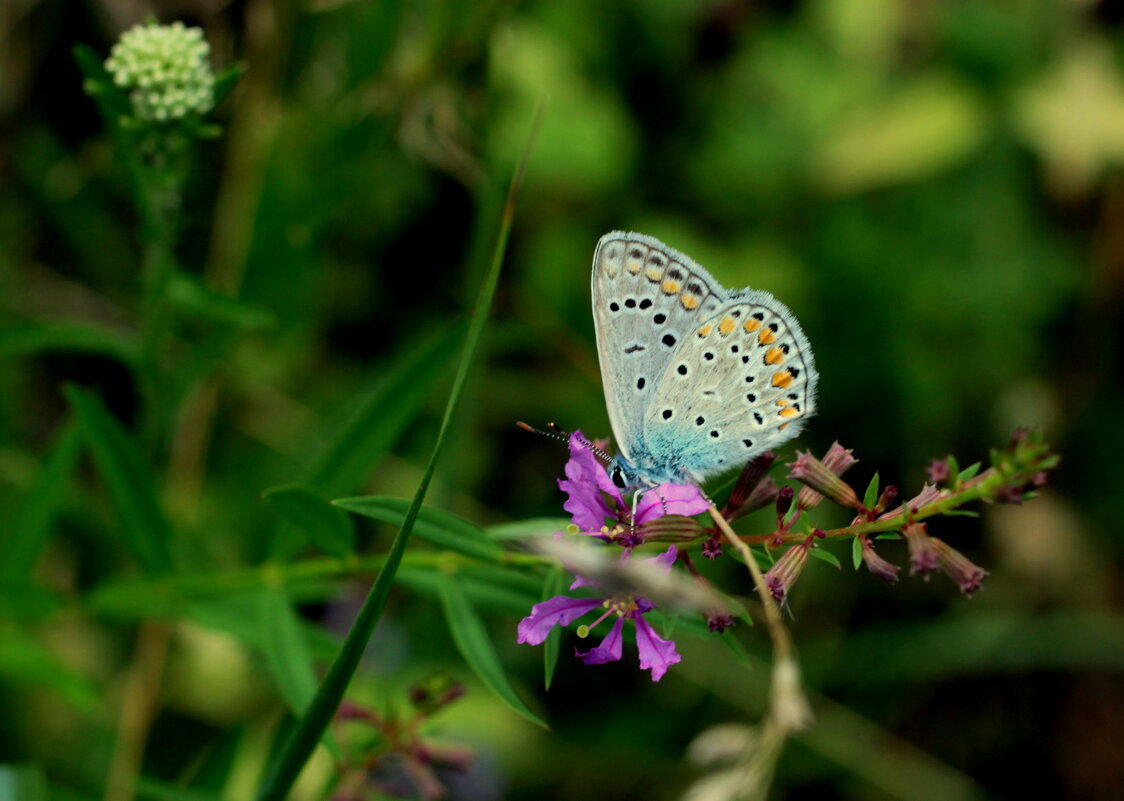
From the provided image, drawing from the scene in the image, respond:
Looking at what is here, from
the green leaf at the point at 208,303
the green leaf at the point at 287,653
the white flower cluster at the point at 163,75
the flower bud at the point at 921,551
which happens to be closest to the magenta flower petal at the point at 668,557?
the flower bud at the point at 921,551

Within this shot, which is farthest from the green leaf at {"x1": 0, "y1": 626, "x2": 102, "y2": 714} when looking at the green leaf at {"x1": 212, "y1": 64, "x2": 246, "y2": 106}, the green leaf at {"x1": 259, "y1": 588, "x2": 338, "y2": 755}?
the green leaf at {"x1": 212, "y1": 64, "x2": 246, "y2": 106}

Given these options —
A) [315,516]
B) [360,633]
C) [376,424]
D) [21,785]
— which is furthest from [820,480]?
[21,785]

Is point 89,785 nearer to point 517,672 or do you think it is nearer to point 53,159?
point 517,672

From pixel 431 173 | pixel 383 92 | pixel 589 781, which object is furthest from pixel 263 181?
pixel 589 781

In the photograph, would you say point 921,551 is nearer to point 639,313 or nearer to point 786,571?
point 786,571

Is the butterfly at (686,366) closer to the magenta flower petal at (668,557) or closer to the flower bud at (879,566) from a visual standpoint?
the magenta flower petal at (668,557)
